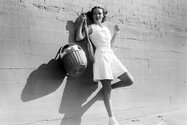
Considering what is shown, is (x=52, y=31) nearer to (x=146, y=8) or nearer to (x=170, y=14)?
(x=146, y=8)

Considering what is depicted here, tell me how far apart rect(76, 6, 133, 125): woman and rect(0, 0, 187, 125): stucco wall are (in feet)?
0.60

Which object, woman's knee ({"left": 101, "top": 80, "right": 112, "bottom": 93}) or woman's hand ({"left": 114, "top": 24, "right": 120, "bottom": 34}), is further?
woman's hand ({"left": 114, "top": 24, "right": 120, "bottom": 34})

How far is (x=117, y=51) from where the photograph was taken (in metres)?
4.69

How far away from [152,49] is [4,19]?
109 inches

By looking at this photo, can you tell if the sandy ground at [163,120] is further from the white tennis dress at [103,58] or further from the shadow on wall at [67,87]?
the white tennis dress at [103,58]

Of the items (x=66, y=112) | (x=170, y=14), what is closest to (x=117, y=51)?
(x=66, y=112)

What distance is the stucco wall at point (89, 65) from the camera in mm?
3566

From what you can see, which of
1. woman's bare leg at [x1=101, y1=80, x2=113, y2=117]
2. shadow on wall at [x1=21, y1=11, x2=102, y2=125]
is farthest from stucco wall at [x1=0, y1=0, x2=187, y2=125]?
woman's bare leg at [x1=101, y1=80, x2=113, y2=117]

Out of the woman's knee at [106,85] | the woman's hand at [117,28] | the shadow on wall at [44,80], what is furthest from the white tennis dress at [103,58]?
the shadow on wall at [44,80]

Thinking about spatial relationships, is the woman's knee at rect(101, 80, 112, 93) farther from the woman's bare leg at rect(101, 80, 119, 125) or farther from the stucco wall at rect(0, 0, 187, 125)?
the stucco wall at rect(0, 0, 187, 125)

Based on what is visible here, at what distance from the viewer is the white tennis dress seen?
4082 mm

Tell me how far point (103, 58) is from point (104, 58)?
0.6 inches

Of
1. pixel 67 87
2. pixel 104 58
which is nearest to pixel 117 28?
pixel 104 58

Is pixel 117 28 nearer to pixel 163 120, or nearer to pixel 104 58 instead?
pixel 104 58
